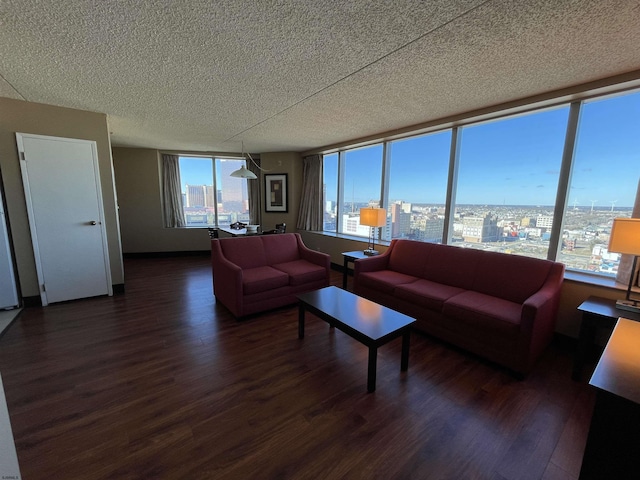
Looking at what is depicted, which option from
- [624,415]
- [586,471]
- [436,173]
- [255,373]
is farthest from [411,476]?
[436,173]

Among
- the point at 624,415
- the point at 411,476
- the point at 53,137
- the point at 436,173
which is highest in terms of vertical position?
the point at 53,137

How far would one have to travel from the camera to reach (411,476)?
4.51 ft

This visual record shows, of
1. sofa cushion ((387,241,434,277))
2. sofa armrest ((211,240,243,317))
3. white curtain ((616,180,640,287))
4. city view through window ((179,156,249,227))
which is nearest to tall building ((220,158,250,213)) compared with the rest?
city view through window ((179,156,249,227))

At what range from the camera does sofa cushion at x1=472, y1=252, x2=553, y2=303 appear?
2.52 metres

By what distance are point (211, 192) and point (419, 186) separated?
4899 millimetres

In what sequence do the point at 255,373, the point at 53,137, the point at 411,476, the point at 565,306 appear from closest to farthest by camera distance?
the point at 411,476, the point at 255,373, the point at 565,306, the point at 53,137

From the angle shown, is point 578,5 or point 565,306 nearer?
point 578,5

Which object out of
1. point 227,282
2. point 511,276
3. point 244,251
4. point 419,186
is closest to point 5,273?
point 227,282

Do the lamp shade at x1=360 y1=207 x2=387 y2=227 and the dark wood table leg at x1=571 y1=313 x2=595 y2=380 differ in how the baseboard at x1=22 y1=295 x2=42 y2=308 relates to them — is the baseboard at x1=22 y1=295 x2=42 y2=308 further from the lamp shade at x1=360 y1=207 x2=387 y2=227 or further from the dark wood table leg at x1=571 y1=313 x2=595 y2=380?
the dark wood table leg at x1=571 y1=313 x2=595 y2=380

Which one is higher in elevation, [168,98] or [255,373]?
[168,98]

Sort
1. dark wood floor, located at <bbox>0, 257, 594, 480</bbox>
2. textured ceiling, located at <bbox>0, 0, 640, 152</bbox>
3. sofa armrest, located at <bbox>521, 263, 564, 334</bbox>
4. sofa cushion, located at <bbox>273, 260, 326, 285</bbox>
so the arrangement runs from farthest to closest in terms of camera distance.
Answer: sofa cushion, located at <bbox>273, 260, 326, 285</bbox>, sofa armrest, located at <bbox>521, 263, 564, 334</bbox>, textured ceiling, located at <bbox>0, 0, 640, 152</bbox>, dark wood floor, located at <bbox>0, 257, 594, 480</bbox>

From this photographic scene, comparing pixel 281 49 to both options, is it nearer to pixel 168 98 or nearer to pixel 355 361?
pixel 168 98

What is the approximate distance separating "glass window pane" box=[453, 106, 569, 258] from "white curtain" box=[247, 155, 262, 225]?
462 cm

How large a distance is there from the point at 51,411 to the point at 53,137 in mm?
3157
